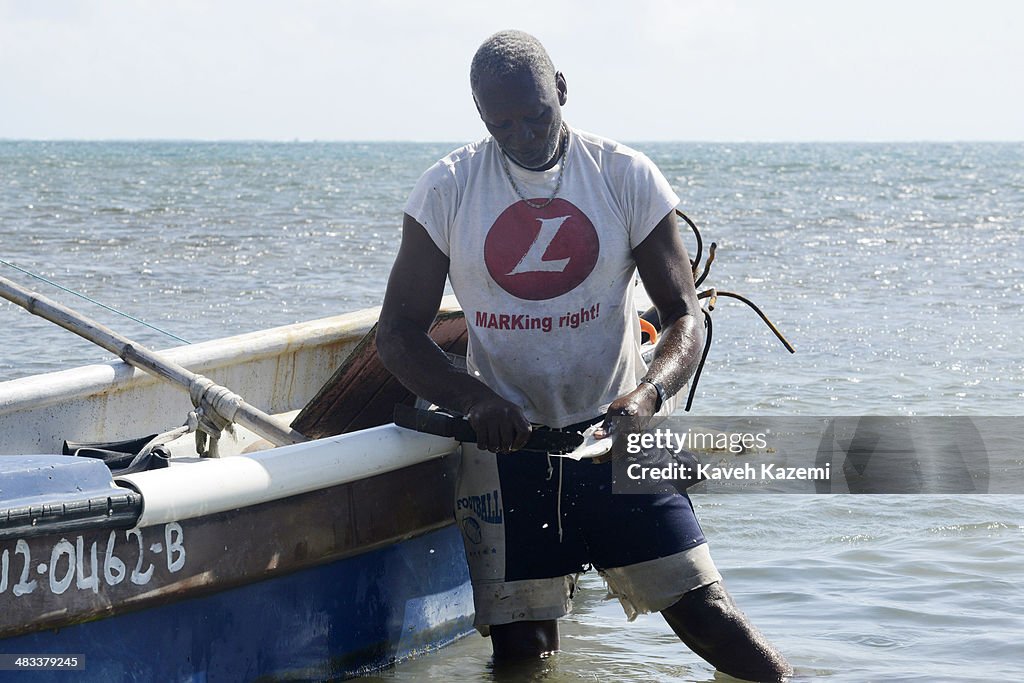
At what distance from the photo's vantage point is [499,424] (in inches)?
119

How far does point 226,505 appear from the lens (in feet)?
10.1

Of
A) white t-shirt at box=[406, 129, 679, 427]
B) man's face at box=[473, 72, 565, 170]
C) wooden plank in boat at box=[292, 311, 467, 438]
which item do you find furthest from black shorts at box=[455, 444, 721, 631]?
wooden plank in boat at box=[292, 311, 467, 438]

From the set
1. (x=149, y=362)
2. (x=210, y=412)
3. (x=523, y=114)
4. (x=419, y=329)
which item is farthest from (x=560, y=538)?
(x=149, y=362)

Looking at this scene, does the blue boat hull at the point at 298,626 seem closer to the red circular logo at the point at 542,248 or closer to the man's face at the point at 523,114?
the red circular logo at the point at 542,248

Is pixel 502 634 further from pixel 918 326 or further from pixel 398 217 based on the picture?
pixel 398 217

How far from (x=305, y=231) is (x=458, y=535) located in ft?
53.7

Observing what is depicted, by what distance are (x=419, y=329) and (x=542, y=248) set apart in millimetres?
367

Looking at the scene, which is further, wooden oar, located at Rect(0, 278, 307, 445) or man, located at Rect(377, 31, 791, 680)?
wooden oar, located at Rect(0, 278, 307, 445)

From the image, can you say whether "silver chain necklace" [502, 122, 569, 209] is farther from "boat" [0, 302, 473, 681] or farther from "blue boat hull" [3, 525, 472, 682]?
"blue boat hull" [3, 525, 472, 682]

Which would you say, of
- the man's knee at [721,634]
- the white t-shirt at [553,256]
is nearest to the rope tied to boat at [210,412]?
the white t-shirt at [553,256]

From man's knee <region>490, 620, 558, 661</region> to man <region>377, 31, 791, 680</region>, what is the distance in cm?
23

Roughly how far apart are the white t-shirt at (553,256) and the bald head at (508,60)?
0.21 meters

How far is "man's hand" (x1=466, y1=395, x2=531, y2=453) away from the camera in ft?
9.92

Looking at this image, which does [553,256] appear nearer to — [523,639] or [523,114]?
[523,114]
